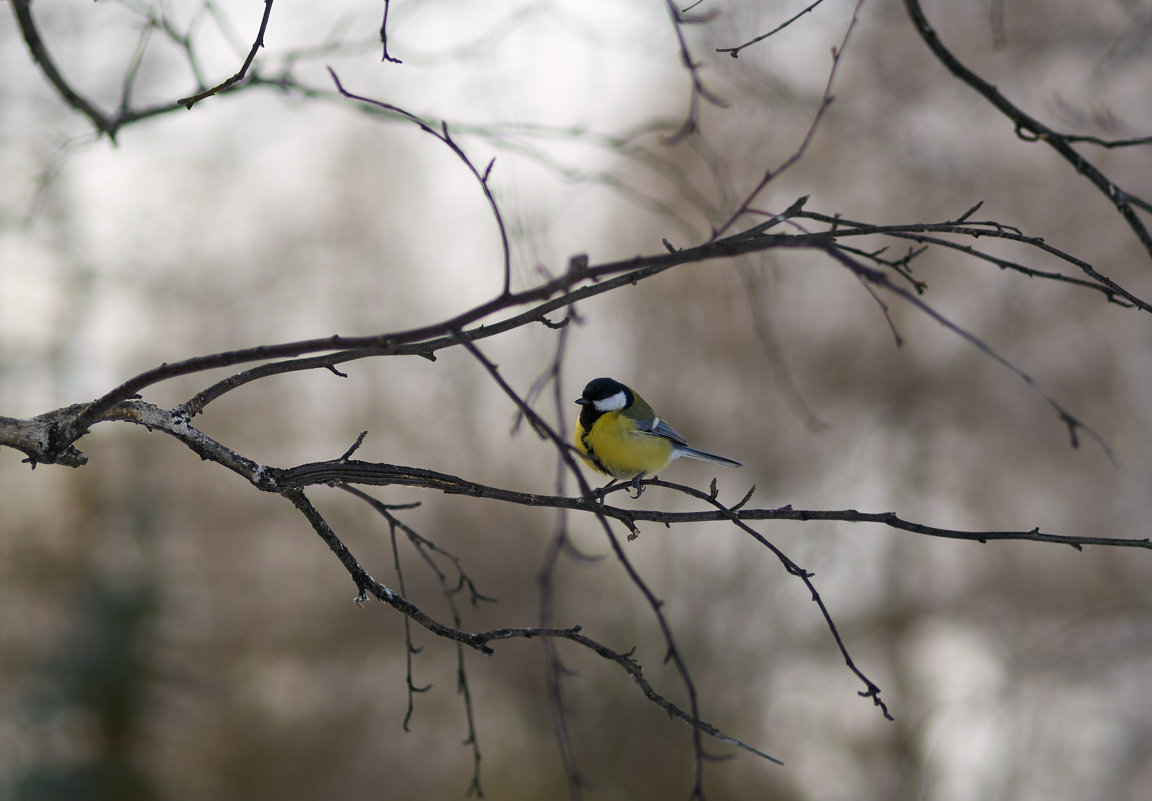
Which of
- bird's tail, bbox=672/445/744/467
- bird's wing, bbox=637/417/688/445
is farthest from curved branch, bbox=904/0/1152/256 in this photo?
bird's wing, bbox=637/417/688/445

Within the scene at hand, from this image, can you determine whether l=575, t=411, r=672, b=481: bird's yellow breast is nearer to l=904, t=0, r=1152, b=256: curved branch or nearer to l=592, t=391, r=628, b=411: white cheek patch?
l=592, t=391, r=628, b=411: white cheek patch

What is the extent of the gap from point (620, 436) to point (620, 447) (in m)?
0.02

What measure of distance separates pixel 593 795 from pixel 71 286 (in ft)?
12.0

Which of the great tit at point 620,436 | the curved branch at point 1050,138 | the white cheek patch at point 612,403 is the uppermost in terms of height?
the white cheek patch at point 612,403

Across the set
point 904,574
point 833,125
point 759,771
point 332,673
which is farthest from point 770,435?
point 332,673

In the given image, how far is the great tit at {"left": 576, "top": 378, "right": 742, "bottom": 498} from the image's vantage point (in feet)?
4.70

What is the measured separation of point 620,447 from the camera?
1.43 metres

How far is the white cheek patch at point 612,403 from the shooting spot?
4.94 ft

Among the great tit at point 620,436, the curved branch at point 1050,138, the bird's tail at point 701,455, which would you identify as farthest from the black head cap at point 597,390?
the curved branch at point 1050,138

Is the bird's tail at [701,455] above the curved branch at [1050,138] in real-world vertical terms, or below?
above

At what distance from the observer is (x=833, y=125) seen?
335 centimetres

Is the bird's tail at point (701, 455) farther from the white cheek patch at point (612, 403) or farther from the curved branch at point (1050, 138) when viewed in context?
the curved branch at point (1050, 138)

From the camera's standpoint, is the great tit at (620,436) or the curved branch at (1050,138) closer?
the curved branch at (1050,138)

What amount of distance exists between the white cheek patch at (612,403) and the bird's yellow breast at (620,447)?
0.9 inches
